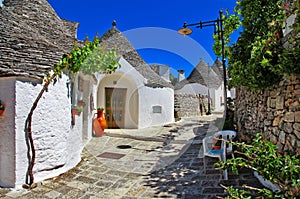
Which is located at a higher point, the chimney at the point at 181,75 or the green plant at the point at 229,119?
the chimney at the point at 181,75

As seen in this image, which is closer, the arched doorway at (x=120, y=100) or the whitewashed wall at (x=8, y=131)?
the whitewashed wall at (x=8, y=131)

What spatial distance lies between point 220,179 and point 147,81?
794 centimetres

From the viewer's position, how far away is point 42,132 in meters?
4.30

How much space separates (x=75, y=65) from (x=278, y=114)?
16.5 ft

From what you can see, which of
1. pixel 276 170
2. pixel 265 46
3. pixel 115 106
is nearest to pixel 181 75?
pixel 115 106

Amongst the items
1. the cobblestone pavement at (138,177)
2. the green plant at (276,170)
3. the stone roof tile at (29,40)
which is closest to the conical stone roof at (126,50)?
the stone roof tile at (29,40)

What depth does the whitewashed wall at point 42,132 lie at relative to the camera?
3891 mm

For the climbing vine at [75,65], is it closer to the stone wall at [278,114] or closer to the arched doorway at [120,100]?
the arched doorway at [120,100]

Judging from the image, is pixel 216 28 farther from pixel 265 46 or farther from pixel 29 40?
pixel 29 40

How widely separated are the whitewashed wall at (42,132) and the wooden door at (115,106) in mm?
5525

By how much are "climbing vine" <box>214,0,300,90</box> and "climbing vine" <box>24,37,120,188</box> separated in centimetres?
400

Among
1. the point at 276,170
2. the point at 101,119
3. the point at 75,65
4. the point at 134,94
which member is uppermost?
the point at 75,65

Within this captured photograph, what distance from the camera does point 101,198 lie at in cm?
357

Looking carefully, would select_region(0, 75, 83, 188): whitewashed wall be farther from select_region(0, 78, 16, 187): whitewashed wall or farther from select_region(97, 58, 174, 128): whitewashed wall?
select_region(97, 58, 174, 128): whitewashed wall
